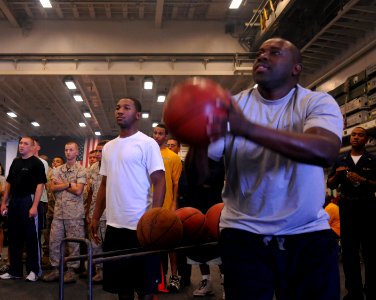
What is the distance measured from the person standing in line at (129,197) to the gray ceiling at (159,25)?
4.40m

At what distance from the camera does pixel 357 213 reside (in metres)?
4.29

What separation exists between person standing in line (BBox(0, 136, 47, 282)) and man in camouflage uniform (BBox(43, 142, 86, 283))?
0.21 metres

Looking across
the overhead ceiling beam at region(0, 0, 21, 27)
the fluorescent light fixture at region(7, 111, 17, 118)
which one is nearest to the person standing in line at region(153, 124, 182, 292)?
the overhead ceiling beam at region(0, 0, 21, 27)

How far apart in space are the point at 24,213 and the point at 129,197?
2709 millimetres

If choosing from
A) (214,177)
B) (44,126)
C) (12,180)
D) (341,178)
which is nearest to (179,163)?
(341,178)

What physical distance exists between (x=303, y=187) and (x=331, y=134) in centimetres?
29

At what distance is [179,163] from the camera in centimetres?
508

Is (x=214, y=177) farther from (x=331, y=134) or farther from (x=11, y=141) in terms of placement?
(x=11, y=141)

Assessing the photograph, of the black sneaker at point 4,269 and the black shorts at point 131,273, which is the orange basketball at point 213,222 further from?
the black sneaker at point 4,269

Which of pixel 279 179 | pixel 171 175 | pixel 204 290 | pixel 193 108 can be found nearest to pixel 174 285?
pixel 204 290

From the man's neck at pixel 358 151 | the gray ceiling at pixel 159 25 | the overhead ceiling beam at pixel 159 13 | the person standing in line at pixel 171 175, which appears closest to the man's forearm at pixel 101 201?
A: the person standing in line at pixel 171 175

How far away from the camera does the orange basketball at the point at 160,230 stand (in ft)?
8.78

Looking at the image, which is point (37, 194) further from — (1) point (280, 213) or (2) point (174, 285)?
(1) point (280, 213)

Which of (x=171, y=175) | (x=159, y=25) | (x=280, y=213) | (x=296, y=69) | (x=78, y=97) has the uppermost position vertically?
(x=159, y=25)
